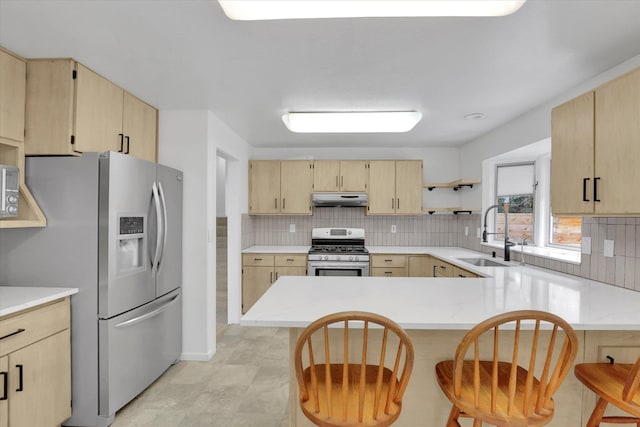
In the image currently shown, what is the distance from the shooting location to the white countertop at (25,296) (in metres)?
1.66

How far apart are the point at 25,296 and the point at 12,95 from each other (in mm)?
1205

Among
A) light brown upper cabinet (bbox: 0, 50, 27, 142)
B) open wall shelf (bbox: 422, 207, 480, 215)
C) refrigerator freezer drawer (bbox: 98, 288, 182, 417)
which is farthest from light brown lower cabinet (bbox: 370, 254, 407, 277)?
light brown upper cabinet (bbox: 0, 50, 27, 142)

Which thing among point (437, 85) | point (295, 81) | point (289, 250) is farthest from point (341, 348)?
point (289, 250)

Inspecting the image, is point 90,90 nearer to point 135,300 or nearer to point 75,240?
point 75,240

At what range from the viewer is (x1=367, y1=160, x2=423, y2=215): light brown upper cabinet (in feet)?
14.3

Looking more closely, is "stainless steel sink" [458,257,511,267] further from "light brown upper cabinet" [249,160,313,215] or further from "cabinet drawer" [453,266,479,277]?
"light brown upper cabinet" [249,160,313,215]

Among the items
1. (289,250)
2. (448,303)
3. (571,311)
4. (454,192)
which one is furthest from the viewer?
(454,192)

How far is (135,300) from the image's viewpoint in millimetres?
2320

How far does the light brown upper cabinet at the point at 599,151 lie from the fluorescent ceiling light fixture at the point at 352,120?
1.13 metres

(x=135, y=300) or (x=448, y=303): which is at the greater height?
(x=448, y=303)

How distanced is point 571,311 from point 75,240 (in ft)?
9.17

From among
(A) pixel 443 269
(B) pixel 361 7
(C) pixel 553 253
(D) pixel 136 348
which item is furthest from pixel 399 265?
(B) pixel 361 7

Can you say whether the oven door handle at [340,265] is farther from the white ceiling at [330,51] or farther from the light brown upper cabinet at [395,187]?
the white ceiling at [330,51]

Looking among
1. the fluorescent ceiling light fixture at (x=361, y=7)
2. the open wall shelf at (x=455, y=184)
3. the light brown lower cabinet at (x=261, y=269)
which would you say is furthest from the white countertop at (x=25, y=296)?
the open wall shelf at (x=455, y=184)
